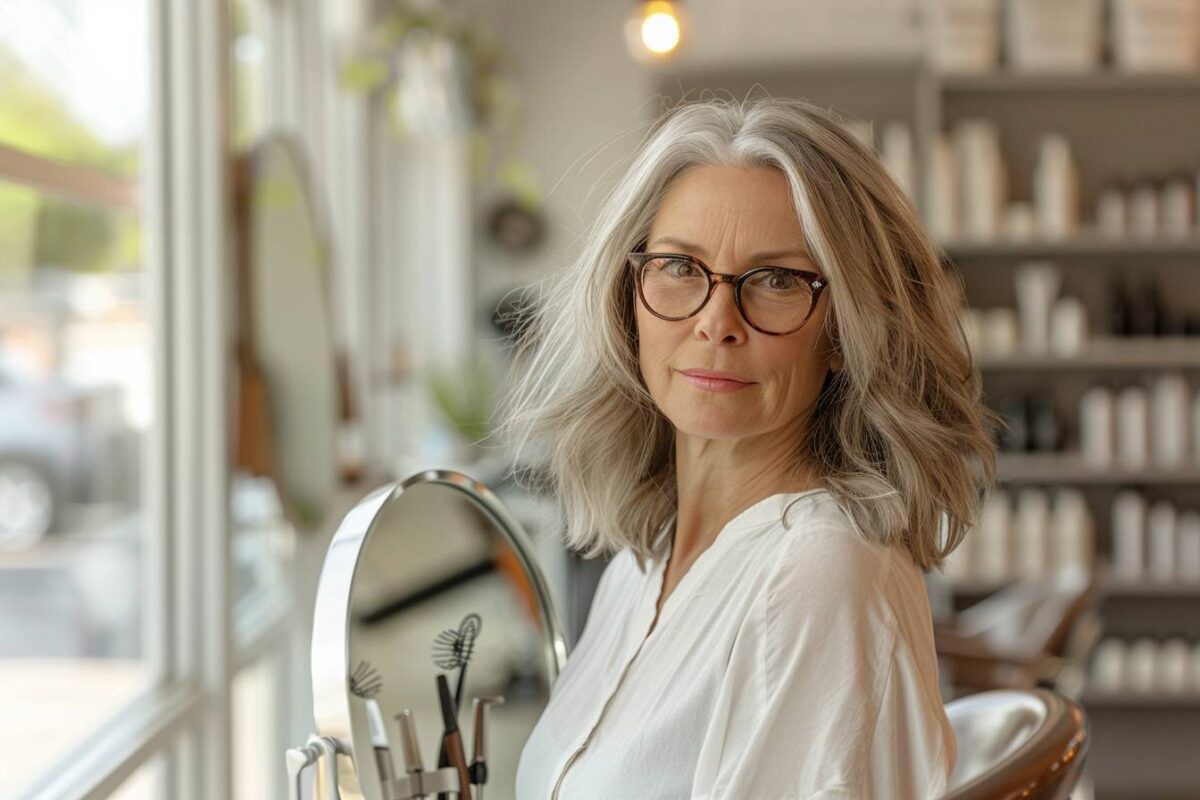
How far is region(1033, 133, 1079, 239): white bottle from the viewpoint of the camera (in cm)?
432

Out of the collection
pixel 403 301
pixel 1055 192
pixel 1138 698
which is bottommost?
pixel 1138 698

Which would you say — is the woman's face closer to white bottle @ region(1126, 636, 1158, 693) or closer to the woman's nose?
the woman's nose

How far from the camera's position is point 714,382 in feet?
3.79

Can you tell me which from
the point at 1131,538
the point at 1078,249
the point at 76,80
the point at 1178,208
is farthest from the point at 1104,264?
the point at 76,80

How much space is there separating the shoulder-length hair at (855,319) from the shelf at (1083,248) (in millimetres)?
3151

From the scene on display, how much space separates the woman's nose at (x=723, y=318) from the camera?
1125mm

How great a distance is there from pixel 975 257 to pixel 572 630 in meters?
1.93

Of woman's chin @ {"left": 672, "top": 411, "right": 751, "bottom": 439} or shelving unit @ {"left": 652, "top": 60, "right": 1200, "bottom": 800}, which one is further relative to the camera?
shelving unit @ {"left": 652, "top": 60, "right": 1200, "bottom": 800}

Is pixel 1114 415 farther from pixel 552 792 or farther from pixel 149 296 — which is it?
pixel 552 792

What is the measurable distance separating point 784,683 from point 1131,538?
3708mm

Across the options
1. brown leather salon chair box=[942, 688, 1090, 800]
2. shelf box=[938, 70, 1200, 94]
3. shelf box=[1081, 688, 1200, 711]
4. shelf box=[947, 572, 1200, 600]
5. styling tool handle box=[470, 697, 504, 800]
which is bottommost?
shelf box=[1081, 688, 1200, 711]

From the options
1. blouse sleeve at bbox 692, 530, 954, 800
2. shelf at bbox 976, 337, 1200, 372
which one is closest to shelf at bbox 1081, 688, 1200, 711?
shelf at bbox 976, 337, 1200, 372

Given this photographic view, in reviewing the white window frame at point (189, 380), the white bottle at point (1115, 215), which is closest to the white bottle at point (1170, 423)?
the white bottle at point (1115, 215)

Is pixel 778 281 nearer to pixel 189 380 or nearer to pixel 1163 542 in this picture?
pixel 189 380
